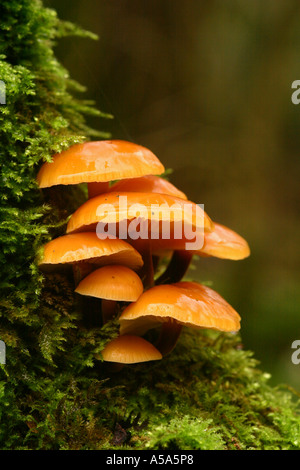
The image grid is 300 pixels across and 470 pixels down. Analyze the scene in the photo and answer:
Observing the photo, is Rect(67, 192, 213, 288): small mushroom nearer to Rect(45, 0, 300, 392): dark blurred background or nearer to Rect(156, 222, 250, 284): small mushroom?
Rect(156, 222, 250, 284): small mushroom

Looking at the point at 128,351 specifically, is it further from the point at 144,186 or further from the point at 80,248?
the point at 144,186

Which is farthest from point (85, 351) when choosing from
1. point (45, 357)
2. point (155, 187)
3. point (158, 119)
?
point (158, 119)

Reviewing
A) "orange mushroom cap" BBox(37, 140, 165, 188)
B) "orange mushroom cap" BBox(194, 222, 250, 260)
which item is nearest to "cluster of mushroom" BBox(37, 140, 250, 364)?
"orange mushroom cap" BBox(37, 140, 165, 188)

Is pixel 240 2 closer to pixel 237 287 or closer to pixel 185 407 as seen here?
pixel 237 287

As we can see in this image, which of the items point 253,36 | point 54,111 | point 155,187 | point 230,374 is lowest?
point 230,374

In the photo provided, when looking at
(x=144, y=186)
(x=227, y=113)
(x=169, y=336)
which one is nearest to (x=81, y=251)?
(x=144, y=186)

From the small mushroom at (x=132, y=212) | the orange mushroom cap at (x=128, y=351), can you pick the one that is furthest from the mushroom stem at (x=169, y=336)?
the small mushroom at (x=132, y=212)
